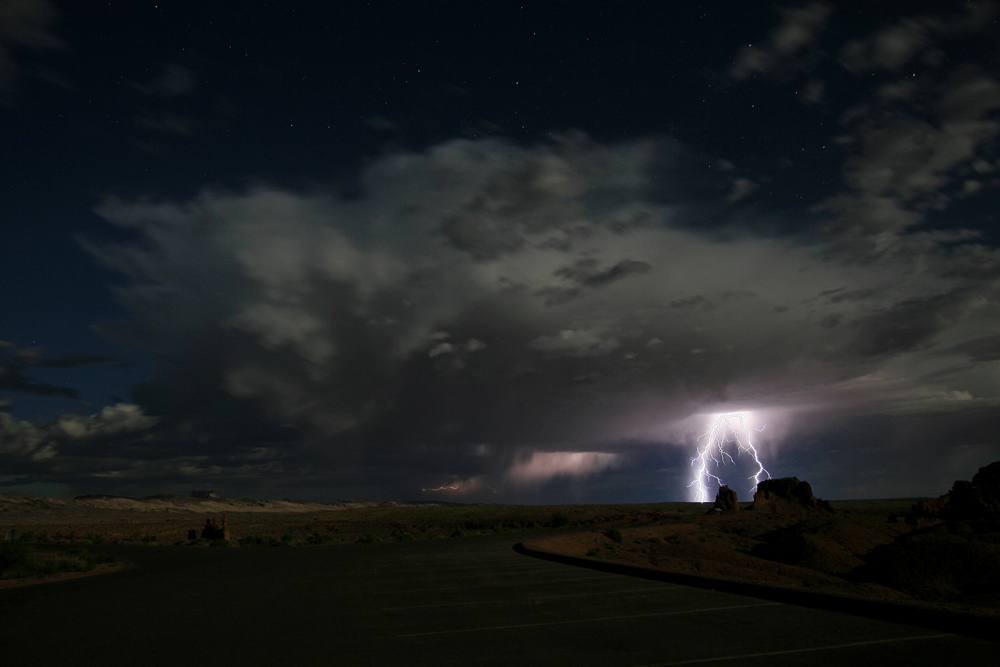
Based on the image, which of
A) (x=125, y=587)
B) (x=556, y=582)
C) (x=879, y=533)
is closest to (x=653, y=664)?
(x=556, y=582)

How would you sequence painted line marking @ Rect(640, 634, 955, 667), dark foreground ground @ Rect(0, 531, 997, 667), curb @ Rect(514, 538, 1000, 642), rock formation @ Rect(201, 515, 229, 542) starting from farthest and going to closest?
rock formation @ Rect(201, 515, 229, 542) < curb @ Rect(514, 538, 1000, 642) < dark foreground ground @ Rect(0, 531, 997, 667) < painted line marking @ Rect(640, 634, 955, 667)

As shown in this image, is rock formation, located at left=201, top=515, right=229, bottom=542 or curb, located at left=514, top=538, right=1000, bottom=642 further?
rock formation, located at left=201, top=515, right=229, bottom=542

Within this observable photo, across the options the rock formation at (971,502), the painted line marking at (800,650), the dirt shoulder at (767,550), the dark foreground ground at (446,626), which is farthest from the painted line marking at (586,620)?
the rock formation at (971,502)

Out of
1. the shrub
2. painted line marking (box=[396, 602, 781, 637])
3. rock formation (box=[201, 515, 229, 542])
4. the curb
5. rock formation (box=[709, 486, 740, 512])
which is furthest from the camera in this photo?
rock formation (box=[709, 486, 740, 512])

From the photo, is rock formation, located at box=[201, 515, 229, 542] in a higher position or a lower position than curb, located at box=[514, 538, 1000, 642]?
lower

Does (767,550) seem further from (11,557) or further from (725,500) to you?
(11,557)

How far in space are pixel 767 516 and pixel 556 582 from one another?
49386 mm

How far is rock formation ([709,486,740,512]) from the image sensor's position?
66062 millimetres

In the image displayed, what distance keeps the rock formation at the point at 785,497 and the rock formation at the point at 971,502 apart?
28.5 ft

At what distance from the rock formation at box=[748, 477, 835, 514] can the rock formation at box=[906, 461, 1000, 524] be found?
28.5 feet

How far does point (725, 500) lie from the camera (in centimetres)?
6688

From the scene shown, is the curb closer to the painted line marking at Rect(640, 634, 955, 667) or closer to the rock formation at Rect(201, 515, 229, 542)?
the painted line marking at Rect(640, 634, 955, 667)

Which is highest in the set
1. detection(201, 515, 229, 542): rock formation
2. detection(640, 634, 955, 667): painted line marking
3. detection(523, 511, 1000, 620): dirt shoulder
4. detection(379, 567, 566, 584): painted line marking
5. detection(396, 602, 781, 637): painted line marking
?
detection(640, 634, 955, 667): painted line marking

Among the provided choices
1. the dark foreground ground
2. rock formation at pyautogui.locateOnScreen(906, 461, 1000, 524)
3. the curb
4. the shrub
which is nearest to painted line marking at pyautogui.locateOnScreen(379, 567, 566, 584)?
the dark foreground ground
